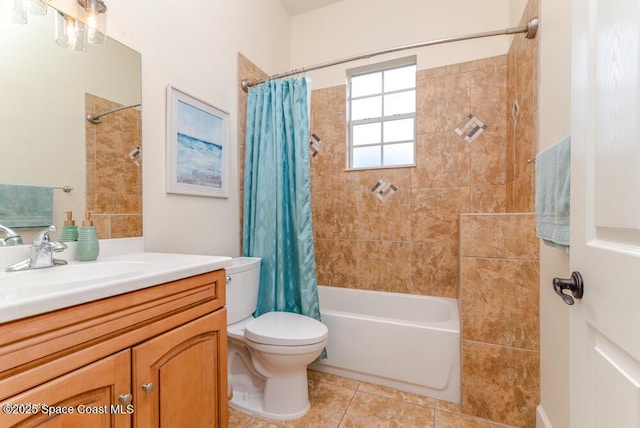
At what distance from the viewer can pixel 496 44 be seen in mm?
2072

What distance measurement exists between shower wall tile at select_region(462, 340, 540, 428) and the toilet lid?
80 centimetres

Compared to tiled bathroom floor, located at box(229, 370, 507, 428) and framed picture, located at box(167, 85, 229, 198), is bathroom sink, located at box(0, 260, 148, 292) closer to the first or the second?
framed picture, located at box(167, 85, 229, 198)

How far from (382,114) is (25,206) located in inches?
92.7

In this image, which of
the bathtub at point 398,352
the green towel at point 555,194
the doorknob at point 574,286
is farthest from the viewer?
the bathtub at point 398,352

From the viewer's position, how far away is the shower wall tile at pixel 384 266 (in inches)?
90.9

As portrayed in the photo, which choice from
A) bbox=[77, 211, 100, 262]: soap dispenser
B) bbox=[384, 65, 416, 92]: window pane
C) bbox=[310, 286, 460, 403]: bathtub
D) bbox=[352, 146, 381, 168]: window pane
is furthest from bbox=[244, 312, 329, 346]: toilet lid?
bbox=[384, 65, 416, 92]: window pane

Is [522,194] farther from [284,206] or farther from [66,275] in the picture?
[66,275]

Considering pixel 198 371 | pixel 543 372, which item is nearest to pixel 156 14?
pixel 198 371

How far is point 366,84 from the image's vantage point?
2.55m

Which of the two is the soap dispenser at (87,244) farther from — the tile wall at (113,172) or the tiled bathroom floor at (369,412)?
the tiled bathroom floor at (369,412)

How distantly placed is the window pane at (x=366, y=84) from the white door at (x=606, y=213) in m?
1.95

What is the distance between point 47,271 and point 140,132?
75 centimetres

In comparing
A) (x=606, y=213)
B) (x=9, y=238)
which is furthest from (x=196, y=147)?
(x=606, y=213)

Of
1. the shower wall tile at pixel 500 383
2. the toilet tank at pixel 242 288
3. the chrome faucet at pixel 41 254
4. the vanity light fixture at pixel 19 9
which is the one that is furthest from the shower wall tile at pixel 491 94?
the chrome faucet at pixel 41 254
